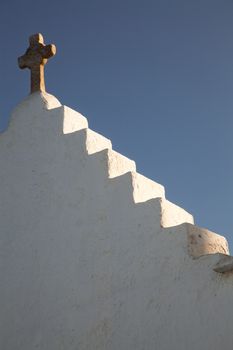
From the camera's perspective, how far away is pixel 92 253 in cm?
599

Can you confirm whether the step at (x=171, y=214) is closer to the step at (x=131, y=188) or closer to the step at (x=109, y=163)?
the step at (x=131, y=188)

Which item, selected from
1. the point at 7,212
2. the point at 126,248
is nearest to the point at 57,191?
the point at 7,212

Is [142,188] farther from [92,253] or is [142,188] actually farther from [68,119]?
[68,119]

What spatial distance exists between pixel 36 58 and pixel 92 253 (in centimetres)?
324

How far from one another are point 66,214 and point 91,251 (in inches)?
25.5

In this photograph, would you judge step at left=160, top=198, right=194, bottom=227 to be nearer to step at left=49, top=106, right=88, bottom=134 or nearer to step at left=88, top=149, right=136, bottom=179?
step at left=88, top=149, right=136, bottom=179

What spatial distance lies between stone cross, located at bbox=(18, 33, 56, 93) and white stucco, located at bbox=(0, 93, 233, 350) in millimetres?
294

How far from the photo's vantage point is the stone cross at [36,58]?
7828mm

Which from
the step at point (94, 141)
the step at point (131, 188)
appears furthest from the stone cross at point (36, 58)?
the step at point (131, 188)

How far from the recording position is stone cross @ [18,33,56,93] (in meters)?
7.83

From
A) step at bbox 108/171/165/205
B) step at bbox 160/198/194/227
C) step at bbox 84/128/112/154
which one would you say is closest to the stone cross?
step at bbox 84/128/112/154

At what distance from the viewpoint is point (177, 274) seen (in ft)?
17.1

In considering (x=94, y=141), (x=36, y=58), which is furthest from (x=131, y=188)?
(x=36, y=58)

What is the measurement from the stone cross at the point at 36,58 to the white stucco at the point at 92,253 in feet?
0.97
